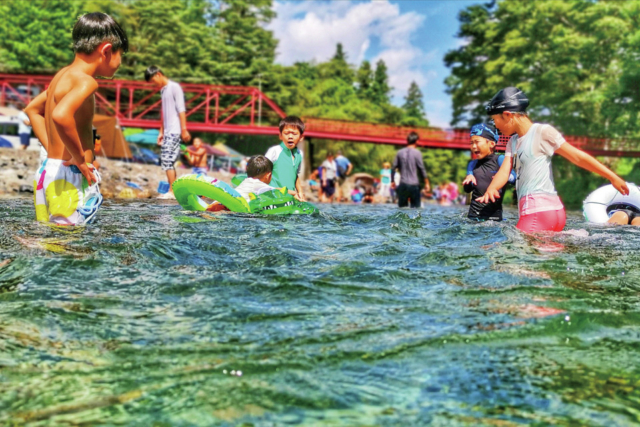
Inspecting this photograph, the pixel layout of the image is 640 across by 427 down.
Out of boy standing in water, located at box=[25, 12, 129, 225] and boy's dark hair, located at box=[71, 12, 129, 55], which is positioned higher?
boy's dark hair, located at box=[71, 12, 129, 55]

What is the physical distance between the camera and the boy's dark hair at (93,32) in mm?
4047

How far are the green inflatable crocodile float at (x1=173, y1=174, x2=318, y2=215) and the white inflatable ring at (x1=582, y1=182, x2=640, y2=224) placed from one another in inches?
133

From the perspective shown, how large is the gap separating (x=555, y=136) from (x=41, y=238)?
3.77m

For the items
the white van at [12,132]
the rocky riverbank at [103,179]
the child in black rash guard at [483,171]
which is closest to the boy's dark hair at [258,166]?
the child in black rash guard at [483,171]

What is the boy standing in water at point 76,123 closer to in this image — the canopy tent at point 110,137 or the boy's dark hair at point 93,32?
the boy's dark hair at point 93,32

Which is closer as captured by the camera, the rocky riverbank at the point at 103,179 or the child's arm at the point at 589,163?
the child's arm at the point at 589,163

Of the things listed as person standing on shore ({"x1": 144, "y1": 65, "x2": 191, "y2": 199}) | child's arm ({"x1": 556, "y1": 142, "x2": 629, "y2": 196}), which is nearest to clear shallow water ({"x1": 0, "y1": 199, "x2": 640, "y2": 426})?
child's arm ({"x1": 556, "y1": 142, "x2": 629, "y2": 196})

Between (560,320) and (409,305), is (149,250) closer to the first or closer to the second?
(409,305)

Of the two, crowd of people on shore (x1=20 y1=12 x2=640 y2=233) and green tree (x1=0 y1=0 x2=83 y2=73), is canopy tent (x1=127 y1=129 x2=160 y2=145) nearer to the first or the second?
green tree (x1=0 y1=0 x2=83 y2=73)

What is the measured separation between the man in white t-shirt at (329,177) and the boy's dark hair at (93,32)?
1451cm

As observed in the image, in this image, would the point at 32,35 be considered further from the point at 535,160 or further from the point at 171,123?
the point at 535,160

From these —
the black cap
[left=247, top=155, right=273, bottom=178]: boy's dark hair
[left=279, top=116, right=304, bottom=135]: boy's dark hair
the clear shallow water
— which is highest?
[left=279, top=116, right=304, bottom=135]: boy's dark hair

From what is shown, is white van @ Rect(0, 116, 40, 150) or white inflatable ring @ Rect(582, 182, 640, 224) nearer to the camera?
white inflatable ring @ Rect(582, 182, 640, 224)

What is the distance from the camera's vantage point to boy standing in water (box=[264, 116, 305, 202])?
7.29m
